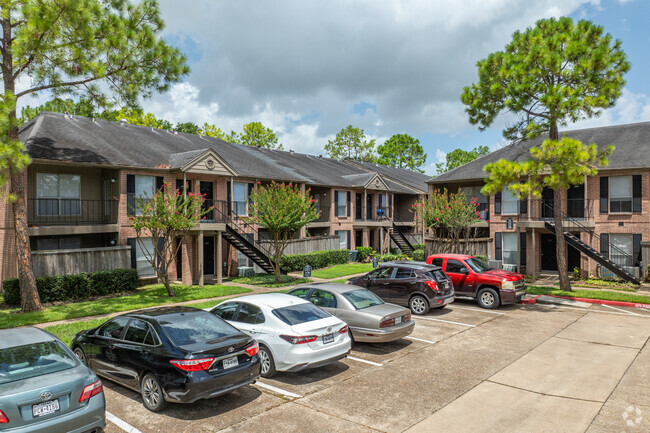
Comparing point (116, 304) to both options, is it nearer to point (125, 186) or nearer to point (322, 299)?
point (125, 186)

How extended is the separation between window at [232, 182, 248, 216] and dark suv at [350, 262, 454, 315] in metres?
12.2

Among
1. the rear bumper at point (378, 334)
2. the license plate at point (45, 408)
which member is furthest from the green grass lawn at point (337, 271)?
the license plate at point (45, 408)

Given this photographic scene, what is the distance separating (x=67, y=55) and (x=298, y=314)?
1397cm

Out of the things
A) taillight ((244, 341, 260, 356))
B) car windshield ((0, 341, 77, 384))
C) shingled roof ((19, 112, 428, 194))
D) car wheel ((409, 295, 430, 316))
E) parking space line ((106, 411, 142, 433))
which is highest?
shingled roof ((19, 112, 428, 194))

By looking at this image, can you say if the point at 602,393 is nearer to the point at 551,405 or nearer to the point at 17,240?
the point at 551,405

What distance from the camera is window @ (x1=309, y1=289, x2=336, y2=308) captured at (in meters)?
11.1

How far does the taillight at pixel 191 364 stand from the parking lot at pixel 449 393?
85 cm

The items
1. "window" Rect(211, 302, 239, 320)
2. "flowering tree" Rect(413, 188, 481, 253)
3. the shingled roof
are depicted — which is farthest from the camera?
"flowering tree" Rect(413, 188, 481, 253)

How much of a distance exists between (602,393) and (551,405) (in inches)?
51.2

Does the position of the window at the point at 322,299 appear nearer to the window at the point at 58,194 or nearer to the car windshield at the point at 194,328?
the car windshield at the point at 194,328

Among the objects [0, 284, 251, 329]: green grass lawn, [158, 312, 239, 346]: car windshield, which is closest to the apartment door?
[0, 284, 251, 329]: green grass lawn

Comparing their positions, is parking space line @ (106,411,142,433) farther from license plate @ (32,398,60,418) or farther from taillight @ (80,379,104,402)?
license plate @ (32,398,60,418)

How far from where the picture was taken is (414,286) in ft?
48.3

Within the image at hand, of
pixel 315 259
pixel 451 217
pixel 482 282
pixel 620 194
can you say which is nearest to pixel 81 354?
pixel 482 282
